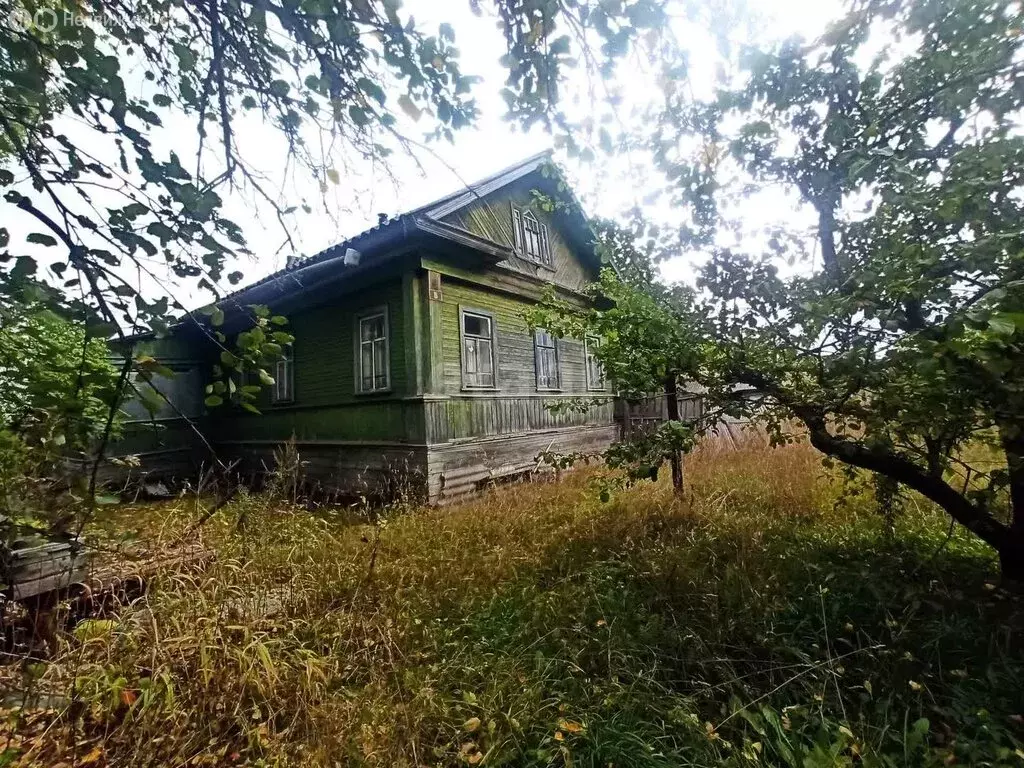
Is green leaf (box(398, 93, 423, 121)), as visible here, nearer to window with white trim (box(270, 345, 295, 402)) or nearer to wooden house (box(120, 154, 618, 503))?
wooden house (box(120, 154, 618, 503))

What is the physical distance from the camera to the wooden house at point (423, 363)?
635 centimetres

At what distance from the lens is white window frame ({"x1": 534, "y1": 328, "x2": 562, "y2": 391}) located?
884cm

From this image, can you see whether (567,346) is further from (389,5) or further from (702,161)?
(389,5)

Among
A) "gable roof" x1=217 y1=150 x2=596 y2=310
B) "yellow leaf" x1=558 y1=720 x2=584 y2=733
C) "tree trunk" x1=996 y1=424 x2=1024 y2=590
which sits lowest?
"yellow leaf" x1=558 y1=720 x2=584 y2=733

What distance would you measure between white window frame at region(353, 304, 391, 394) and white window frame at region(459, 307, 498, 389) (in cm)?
112

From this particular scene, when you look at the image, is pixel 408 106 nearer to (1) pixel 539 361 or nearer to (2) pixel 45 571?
(2) pixel 45 571

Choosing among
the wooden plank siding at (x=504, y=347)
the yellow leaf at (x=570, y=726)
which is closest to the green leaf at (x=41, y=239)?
the yellow leaf at (x=570, y=726)

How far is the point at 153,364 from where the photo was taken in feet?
4.42

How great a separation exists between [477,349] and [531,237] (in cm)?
330

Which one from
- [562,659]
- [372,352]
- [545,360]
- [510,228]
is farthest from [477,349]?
[562,659]

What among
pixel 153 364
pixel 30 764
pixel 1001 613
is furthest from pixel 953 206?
pixel 30 764

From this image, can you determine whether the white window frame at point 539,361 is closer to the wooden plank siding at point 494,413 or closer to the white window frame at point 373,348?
the wooden plank siding at point 494,413

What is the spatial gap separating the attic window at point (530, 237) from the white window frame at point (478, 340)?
174cm

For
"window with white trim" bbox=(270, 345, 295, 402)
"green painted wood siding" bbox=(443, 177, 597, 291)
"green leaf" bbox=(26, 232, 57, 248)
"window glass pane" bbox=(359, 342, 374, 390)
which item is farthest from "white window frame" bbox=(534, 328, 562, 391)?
"green leaf" bbox=(26, 232, 57, 248)
